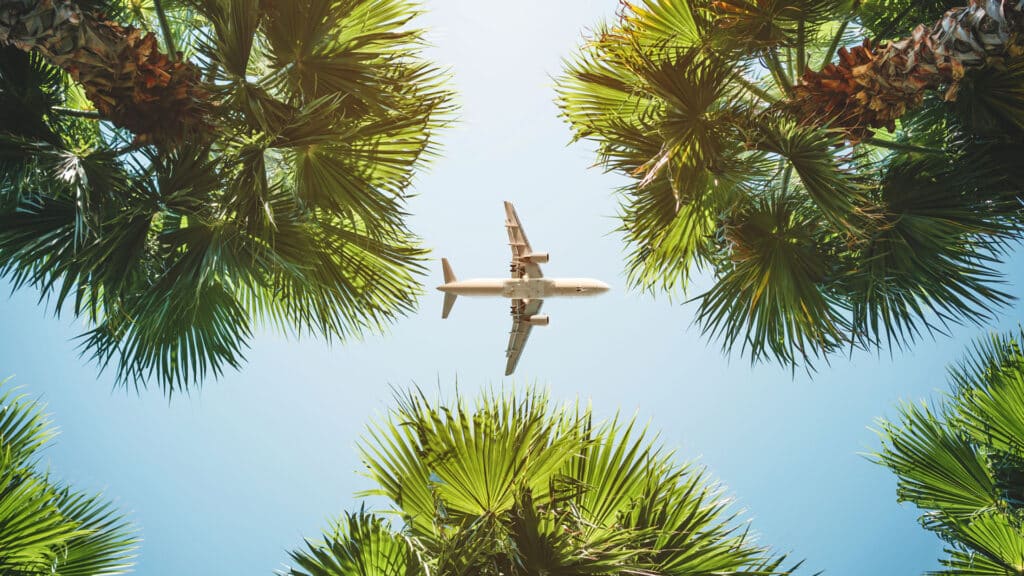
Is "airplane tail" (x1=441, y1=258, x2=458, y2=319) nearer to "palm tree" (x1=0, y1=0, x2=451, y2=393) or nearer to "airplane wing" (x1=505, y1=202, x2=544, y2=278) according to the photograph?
"airplane wing" (x1=505, y1=202, x2=544, y2=278)

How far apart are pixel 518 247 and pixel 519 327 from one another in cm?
156

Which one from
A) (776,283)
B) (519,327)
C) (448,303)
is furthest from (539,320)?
(776,283)

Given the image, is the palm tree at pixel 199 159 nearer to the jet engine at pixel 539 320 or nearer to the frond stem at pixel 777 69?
the frond stem at pixel 777 69

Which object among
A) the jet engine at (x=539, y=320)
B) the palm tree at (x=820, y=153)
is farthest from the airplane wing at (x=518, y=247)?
the palm tree at (x=820, y=153)

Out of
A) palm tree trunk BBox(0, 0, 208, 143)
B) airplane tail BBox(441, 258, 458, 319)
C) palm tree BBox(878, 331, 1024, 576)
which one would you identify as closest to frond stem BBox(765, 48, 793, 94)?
palm tree BBox(878, 331, 1024, 576)

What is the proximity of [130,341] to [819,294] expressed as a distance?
5801 millimetres

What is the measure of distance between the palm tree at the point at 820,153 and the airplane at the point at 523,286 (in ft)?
20.1

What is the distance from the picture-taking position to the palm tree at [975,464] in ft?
16.4

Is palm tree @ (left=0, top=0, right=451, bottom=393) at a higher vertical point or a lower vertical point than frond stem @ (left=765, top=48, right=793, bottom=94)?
lower

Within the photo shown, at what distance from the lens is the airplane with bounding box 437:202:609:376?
41.5 feet

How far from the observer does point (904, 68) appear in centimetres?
507

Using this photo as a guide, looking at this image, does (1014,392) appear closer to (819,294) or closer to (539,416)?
(819,294)

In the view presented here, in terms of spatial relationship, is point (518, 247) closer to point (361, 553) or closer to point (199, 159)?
point (199, 159)

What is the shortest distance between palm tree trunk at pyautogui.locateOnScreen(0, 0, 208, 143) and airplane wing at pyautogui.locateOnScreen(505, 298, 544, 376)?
8.22 meters
